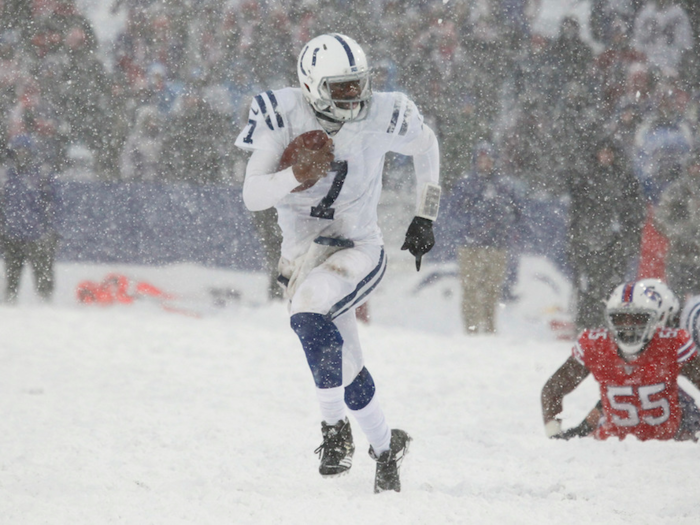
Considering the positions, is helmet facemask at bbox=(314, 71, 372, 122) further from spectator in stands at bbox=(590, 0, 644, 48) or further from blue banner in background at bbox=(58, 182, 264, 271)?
blue banner in background at bbox=(58, 182, 264, 271)

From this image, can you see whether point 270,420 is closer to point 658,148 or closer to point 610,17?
point 658,148

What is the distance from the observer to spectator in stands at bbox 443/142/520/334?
7.41 metres

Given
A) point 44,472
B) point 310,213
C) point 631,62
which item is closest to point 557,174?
point 631,62

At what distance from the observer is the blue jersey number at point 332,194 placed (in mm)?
3258

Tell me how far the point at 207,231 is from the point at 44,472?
213 inches

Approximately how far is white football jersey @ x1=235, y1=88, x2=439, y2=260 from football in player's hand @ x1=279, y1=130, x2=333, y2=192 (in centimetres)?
6

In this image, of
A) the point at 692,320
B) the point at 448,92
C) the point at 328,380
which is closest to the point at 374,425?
the point at 328,380

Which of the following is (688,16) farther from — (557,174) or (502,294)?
(502,294)

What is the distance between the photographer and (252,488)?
3387 millimetres

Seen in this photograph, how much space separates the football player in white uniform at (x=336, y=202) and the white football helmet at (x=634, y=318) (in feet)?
4.69

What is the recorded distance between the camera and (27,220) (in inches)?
322

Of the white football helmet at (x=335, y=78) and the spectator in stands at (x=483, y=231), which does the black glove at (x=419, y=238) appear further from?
the spectator in stands at (x=483, y=231)

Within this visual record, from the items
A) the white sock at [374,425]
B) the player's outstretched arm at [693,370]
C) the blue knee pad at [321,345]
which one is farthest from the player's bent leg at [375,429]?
Result: the player's outstretched arm at [693,370]

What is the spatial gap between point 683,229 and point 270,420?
13.6 feet
